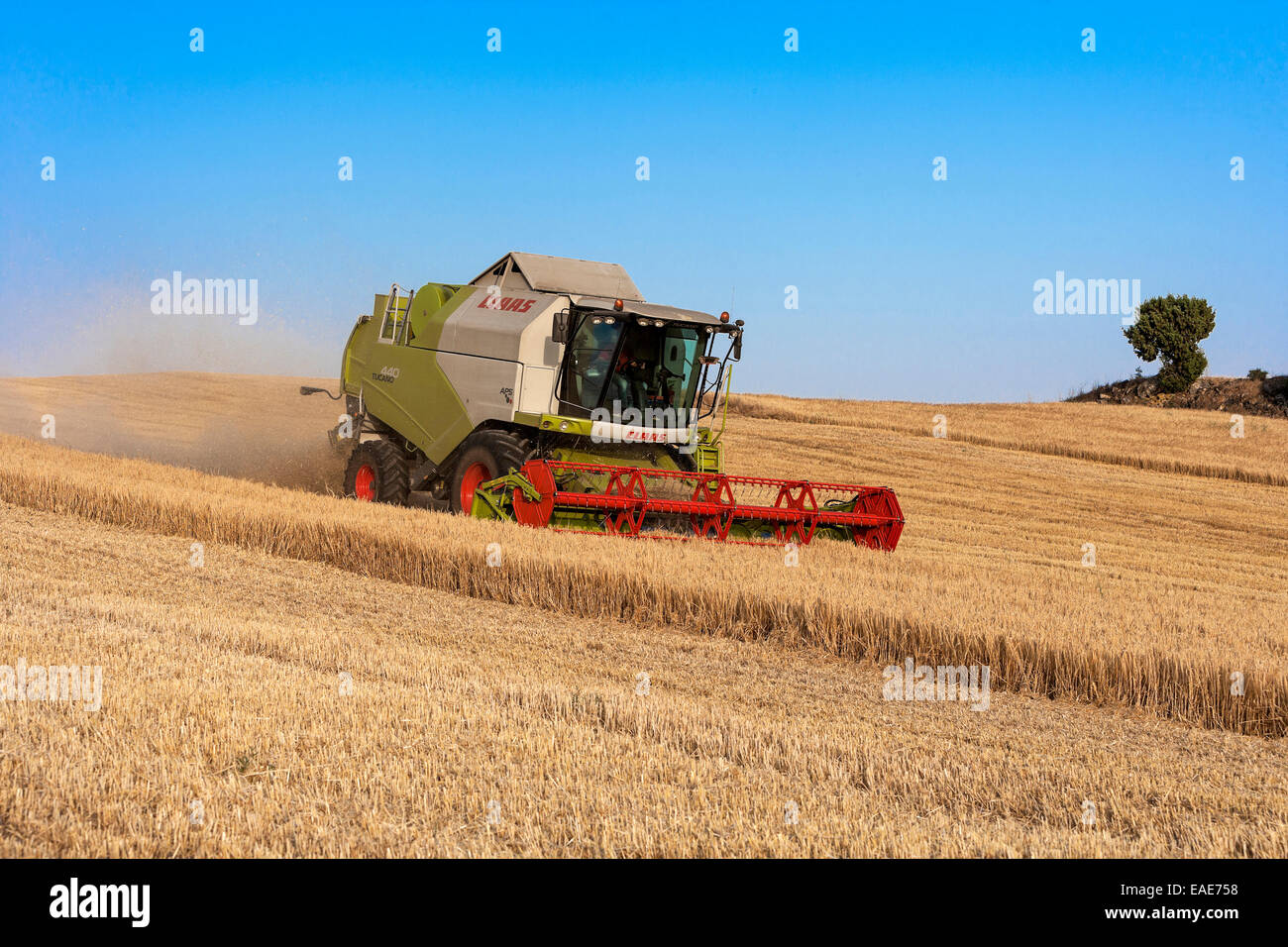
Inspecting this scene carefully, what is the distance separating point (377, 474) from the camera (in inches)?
524

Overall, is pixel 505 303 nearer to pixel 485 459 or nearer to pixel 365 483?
pixel 485 459

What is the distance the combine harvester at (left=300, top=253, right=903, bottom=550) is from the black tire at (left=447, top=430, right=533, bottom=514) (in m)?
0.02

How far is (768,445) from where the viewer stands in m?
23.4

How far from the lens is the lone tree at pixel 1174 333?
137 ft

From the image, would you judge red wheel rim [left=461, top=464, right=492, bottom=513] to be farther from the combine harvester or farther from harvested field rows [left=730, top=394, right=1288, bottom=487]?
harvested field rows [left=730, top=394, right=1288, bottom=487]

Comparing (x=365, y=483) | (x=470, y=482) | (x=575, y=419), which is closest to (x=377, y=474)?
(x=365, y=483)

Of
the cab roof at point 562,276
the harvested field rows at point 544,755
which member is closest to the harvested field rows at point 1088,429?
the cab roof at point 562,276

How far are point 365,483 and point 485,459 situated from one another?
9.40 ft

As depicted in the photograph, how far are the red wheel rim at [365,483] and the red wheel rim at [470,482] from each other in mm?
2081

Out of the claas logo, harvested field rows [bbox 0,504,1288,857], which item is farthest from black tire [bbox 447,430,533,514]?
harvested field rows [bbox 0,504,1288,857]
